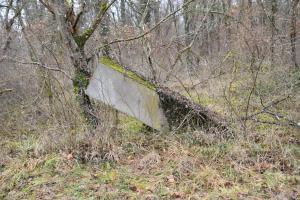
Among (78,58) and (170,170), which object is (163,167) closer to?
(170,170)

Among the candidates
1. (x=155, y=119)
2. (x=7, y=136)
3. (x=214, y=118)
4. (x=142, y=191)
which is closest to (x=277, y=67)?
(x=214, y=118)

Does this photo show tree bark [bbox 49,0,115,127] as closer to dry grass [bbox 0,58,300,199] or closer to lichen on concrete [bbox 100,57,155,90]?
dry grass [bbox 0,58,300,199]

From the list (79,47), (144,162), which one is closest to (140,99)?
(144,162)

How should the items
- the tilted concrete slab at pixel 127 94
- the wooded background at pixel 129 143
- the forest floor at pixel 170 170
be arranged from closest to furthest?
the forest floor at pixel 170 170
the wooded background at pixel 129 143
the tilted concrete slab at pixel 127 94

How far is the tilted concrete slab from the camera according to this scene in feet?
19.6

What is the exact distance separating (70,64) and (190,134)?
2.41m

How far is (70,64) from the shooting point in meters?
6.34

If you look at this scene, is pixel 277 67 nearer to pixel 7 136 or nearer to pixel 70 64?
pixel 70 64

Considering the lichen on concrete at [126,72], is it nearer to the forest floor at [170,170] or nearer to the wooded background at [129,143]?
the wooded background at [129,143]

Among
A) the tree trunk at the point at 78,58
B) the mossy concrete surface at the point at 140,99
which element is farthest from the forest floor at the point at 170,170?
the tree trunk at the point at 78,58

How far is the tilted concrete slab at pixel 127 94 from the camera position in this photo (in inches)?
236

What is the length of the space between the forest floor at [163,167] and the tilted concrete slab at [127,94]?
32cm

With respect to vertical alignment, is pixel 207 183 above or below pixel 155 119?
below

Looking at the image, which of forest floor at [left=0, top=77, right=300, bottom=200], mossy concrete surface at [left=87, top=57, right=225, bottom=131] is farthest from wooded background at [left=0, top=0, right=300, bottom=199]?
mossy concrete surface at [left=87, top=57, right=225, bottom=131]
